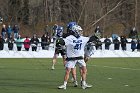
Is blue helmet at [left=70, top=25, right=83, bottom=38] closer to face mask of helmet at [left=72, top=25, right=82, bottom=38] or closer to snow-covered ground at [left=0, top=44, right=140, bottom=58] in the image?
face mask of helmet at [left=72, top=25, right=82, bottom=38]

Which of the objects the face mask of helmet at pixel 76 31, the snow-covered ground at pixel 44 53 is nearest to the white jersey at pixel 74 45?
the face mask of helmet at pixel 76 31

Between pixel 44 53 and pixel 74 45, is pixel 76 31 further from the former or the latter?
pixel 44 53

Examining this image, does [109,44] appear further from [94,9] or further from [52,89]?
[52,89]

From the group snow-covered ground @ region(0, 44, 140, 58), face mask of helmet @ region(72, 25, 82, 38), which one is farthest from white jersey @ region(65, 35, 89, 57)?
snow-covered ground @ region(0, 44, 140, 58)

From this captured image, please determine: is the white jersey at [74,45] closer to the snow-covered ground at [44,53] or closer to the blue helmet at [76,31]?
the blue helmet at [76,31]

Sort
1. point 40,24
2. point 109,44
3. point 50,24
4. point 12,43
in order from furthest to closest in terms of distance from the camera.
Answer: point 40,24, point 50,24, point 109,44, point 12,43

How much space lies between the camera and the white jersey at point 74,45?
15867 millimetres

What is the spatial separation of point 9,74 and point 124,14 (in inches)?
1946

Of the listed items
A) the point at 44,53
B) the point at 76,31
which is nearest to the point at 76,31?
the point at 76,31

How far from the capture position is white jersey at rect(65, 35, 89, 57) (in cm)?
1587

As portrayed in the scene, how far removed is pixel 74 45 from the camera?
625 inches

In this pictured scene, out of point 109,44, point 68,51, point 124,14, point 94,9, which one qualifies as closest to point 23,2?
point 94,9

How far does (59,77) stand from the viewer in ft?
65.9

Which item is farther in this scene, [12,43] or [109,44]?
[109,44]
